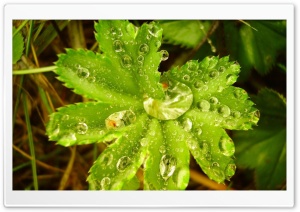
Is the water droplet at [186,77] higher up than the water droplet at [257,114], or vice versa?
the water droplet at [186,77]

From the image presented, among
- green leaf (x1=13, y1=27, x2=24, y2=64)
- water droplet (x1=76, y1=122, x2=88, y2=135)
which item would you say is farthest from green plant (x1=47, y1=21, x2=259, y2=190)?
green leaf (x1=13, y1=27, x2=24, y2=64)

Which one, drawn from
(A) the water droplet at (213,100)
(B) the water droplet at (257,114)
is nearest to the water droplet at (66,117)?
(A) the water droplet at (213,100)

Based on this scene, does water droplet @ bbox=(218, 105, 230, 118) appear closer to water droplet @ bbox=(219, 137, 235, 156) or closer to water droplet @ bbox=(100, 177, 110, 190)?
water droplet @ bbox=(219, 137, 235, 156)

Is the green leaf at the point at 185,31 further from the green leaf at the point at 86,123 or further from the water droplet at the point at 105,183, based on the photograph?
the water droplet at the point at 105,183

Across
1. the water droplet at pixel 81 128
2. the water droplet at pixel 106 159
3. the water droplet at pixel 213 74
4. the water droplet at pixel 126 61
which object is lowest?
the water droplet at pixel 106 159
